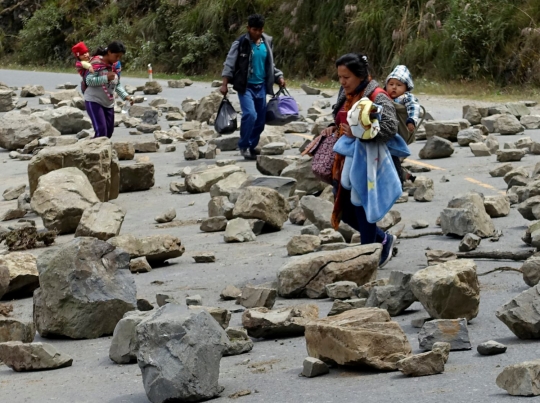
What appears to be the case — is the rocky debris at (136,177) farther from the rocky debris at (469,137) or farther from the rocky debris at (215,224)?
the rocky debris at (469,137)

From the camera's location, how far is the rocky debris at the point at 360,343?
200 inches

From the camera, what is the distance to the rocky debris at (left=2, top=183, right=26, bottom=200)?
1338 cm

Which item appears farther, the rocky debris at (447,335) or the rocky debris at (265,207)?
the rocky debris at (265,207)

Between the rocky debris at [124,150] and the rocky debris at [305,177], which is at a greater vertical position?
the rocky debris at [305,177]

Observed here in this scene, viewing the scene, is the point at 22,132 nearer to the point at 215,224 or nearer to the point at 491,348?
the point at 215,224

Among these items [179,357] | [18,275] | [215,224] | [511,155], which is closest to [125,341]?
[179,357]

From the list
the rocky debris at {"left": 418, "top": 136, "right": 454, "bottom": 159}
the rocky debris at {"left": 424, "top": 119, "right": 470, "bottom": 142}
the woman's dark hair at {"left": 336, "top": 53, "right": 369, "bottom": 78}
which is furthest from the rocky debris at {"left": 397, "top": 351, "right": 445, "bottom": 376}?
the rocky debris at {"left": 424, "top": 119, "right": 470, "bottom": 142}

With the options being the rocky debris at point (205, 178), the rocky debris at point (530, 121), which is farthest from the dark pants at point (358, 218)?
the rocky debris at point (530, 121)

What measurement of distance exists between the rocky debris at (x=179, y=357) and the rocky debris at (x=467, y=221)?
13.8ft

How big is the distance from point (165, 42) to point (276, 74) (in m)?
21.2

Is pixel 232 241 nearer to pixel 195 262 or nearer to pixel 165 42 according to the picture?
pixel 195 262

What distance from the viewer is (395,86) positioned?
8.48 m

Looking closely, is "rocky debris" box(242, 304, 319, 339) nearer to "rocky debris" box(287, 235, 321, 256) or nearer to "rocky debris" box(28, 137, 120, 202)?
"rocky debris" box(287, 235, 321, 256)

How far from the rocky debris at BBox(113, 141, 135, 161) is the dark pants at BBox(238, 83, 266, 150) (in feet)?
5.88
